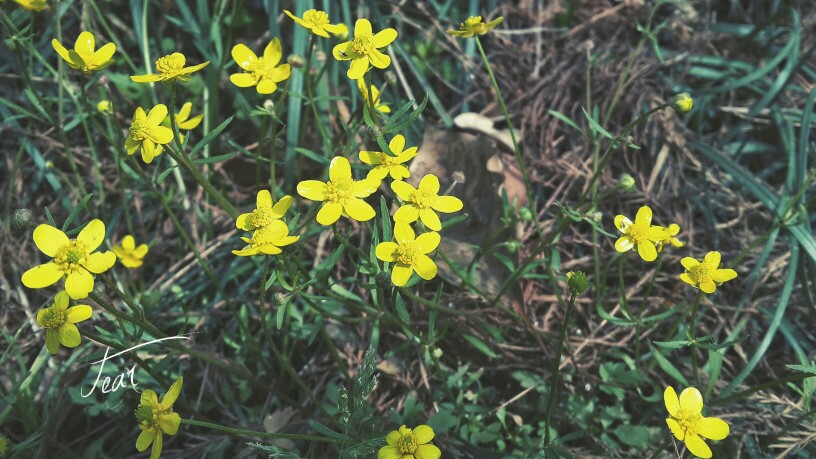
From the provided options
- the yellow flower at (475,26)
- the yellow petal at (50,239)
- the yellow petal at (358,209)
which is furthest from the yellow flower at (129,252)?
the yellow flower at (475,26)

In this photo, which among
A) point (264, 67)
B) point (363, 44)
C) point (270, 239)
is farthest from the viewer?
point (264, 67)

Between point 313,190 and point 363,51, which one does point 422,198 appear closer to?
point 313,190

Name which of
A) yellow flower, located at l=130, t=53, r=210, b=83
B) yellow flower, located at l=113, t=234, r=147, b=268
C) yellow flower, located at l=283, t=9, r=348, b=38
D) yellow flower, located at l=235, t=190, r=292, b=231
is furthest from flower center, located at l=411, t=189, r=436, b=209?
yellow flower, located at l=113, t=234, r=147, b=268

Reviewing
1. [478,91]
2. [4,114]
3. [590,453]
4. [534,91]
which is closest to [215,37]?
[4,114]

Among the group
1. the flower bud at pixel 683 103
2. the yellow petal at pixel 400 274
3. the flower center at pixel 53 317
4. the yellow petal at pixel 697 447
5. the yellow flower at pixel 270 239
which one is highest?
the flower bud at pixel 683 103

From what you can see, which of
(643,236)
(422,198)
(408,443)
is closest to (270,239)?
(422,198)

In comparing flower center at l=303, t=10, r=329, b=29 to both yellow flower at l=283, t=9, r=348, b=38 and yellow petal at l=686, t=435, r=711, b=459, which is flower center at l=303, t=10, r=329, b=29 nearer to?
yellow flower at l=283, t=9, r=348, b=38

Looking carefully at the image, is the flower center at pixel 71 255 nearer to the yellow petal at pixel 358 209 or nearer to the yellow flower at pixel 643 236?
the yellow petal at pixel 358 209
